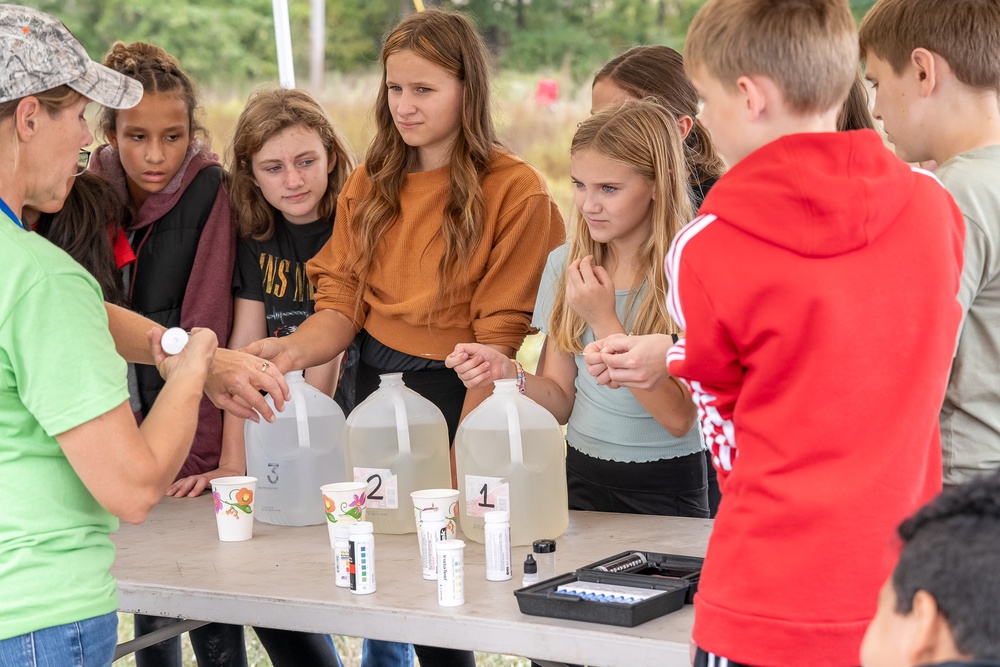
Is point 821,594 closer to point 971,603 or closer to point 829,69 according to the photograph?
point 971,603

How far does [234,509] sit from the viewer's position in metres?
2.35

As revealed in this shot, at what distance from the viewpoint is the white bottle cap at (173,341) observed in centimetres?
201

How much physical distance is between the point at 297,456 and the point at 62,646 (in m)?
1.00

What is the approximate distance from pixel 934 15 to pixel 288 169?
1859 mm

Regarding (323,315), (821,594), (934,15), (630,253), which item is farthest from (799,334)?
(323,315)

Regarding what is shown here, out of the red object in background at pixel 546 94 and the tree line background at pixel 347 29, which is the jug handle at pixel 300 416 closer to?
the red object in background at pixel 546 94

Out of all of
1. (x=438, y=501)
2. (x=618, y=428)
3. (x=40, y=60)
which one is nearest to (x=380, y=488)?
(x=438, y=501)

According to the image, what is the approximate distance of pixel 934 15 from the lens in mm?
1931

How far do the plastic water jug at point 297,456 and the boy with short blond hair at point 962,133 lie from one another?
4.57ft

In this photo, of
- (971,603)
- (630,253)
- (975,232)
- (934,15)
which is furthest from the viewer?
(630,253)

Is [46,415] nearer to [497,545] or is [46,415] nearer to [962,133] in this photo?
[497,545]

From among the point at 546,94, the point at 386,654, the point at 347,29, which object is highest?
the point at 347,29

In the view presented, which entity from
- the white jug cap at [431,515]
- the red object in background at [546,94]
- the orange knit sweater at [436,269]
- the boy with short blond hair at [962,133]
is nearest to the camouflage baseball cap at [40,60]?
the white jug cap at [431,515]

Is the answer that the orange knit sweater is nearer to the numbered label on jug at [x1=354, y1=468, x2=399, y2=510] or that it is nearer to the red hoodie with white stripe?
the numbered label on jug at [x1=354, y1=468, x2=399, y2=510]
